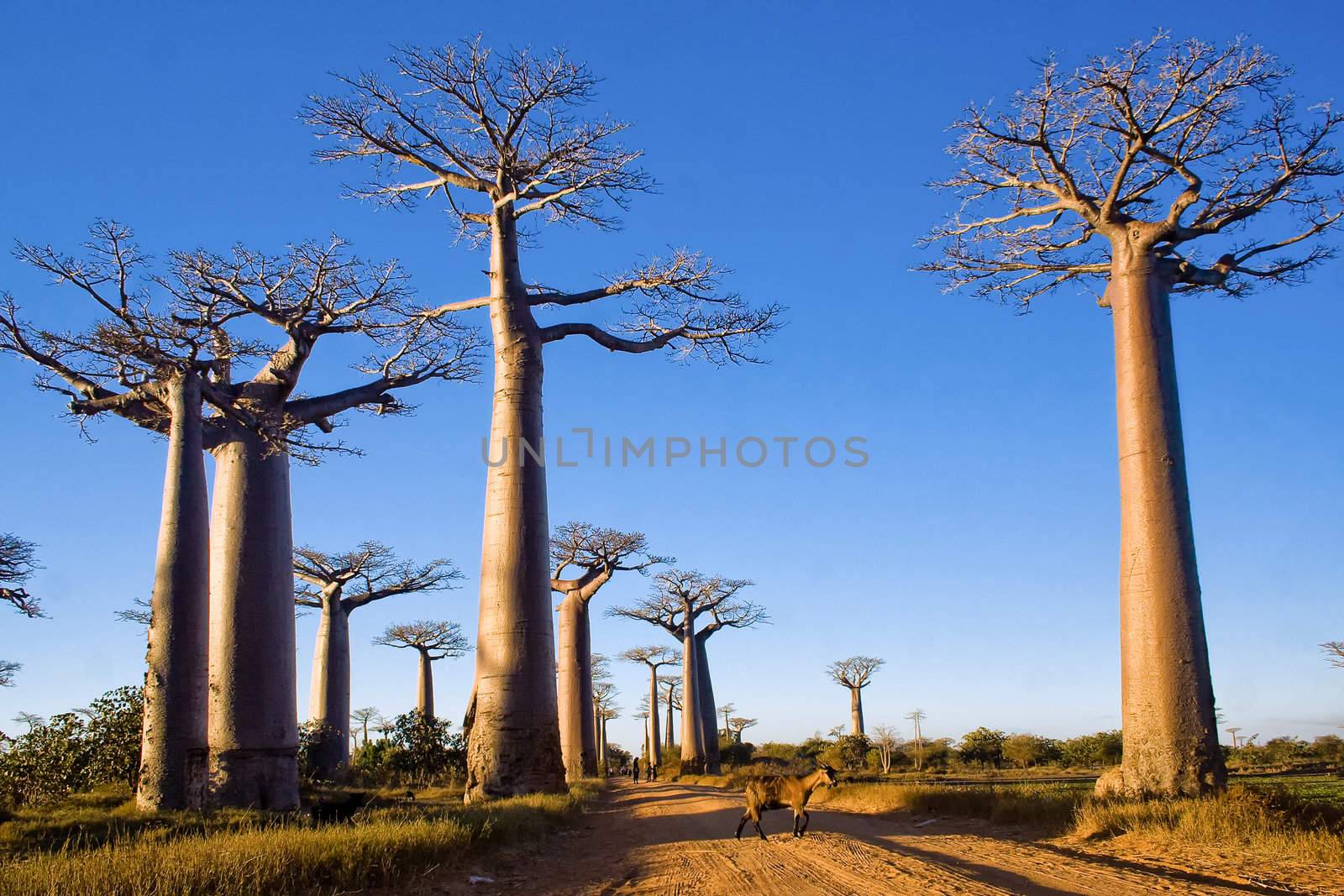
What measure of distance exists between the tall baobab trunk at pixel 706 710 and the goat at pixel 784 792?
24524 millimetres

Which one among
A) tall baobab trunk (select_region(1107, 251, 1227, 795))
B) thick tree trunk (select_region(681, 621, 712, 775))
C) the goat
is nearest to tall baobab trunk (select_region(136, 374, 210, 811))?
the goat

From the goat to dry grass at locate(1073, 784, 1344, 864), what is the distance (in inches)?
79.4

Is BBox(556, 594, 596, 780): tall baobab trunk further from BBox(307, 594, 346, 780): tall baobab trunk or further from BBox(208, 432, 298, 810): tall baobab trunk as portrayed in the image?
BBox(208, 432, 298, 810): tall baobab trunk

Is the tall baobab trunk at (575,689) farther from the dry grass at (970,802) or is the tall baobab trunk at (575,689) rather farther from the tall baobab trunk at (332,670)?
the dry grass at (970,802)

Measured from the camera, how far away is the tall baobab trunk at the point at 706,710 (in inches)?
1257

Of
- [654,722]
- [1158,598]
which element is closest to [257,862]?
[1158,598]

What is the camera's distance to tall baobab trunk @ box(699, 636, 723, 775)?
3192 cm

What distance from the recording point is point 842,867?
19.3 feet

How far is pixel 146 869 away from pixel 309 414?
9.00 m

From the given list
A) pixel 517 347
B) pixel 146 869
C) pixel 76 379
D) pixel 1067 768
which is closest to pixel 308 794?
pixel 76 379

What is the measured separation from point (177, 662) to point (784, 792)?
21.2 ft

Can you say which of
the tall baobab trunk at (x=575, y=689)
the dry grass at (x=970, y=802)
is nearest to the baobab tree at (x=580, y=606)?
the tall baobab trunk at (x=575, y=689)

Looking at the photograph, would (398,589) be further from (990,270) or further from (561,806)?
(990,270)

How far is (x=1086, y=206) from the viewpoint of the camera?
417 inches
